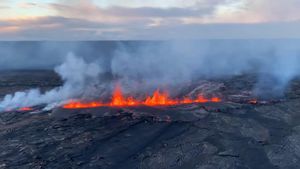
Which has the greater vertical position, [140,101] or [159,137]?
[140,101]

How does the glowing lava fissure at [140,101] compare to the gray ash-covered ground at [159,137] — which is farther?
the glowing lava fissure at [140,101]

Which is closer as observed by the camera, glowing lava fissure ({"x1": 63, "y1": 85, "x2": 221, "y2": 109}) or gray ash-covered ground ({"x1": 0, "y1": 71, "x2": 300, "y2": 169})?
gray ash-covered ground ({"x1": 0, "y1": 71, "x2": 300, "y2": 169})

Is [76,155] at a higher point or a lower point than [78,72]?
lower

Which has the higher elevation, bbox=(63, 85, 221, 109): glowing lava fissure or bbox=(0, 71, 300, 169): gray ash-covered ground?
bbox=(63, 85, 221, 109): glowing lava fissure

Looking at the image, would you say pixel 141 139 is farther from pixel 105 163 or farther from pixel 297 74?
pixel 297 74

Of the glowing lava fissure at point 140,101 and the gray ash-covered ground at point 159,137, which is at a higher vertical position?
the glowing lava fissure at point 140,101

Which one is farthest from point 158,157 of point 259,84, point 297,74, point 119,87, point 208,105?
point 297,74

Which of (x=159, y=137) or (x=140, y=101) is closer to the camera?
(x=159, y=137)

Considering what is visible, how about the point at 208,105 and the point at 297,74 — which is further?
the point at 297,74
